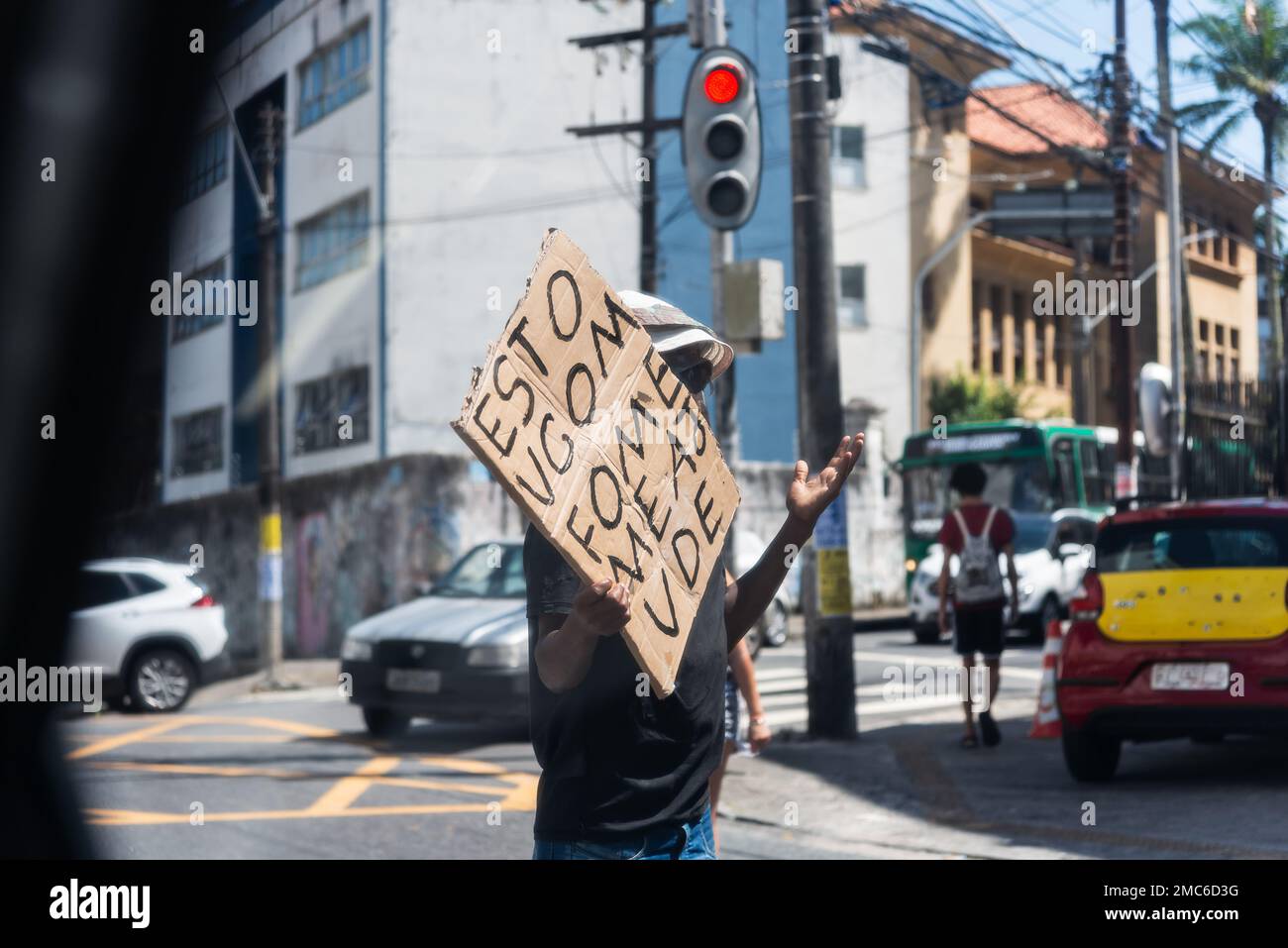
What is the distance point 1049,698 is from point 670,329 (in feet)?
28.8

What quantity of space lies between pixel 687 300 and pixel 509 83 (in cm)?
672

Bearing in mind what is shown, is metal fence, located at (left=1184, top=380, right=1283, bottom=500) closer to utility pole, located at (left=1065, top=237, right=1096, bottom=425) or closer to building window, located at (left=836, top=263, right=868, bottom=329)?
utility pole, located at (left=1065, top=237, right=1096, bottom=425)

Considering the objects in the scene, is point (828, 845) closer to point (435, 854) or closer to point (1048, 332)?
point (435, 854)

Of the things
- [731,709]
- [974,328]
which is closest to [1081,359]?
[974,328]

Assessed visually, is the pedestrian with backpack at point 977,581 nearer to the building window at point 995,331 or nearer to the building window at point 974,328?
the building window at point 974,328

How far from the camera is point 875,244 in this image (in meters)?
36.3

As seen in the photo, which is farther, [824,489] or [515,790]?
[515,790]

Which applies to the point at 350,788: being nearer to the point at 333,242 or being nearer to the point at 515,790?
the point at 515,790

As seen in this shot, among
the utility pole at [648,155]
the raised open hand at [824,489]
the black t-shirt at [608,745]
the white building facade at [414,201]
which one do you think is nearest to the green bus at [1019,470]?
the utility pole at [648,155]

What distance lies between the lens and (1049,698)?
1122cm

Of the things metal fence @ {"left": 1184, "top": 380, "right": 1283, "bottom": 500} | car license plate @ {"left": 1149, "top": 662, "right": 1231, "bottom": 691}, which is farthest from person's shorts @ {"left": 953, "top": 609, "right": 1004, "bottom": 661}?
metal fence @ {"left": 1184, "top": 380, "right": 1283, "bottom": 500}

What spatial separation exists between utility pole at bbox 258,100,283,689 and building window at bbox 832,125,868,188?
767 inches
